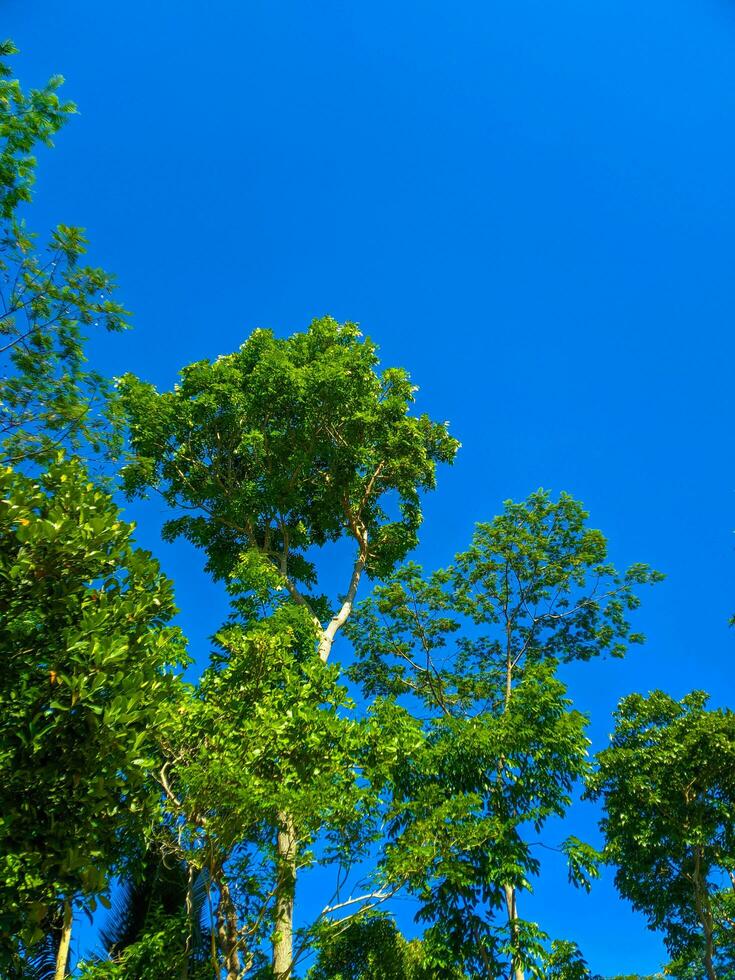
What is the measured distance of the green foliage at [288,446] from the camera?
14820mm

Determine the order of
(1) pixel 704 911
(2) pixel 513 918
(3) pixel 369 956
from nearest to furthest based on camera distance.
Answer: (2) pixel 513 918, (3) pixel 369 956, (1) pixel 704 911

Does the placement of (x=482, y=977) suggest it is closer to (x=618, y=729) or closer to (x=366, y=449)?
(x=618, y=729)

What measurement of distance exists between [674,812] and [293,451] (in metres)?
11.2

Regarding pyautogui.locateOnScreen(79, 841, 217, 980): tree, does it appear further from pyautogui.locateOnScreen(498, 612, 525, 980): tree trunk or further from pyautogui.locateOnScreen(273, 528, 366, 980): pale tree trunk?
pyautogui.locateOnScreen(498, 612, 525, 980): tree trunk

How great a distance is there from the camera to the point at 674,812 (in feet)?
44.6

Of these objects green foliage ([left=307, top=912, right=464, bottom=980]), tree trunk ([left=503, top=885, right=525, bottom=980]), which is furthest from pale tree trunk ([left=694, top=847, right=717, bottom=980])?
green foliage ([left=307, top=912, right=464, bottom=980])

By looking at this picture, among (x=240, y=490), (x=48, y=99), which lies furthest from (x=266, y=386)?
(x=48, y=99)

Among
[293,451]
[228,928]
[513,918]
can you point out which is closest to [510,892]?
[513,918]

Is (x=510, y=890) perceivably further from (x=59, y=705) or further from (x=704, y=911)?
(x=59, y=705)

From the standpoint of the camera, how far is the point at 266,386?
Answer: 14.8 m

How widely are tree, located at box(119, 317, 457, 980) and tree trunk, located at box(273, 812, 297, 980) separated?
5.00 metres

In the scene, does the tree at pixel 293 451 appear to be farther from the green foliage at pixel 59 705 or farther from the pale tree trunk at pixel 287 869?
the green foliage at pixel 59 705

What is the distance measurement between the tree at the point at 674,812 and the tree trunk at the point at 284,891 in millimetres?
7775

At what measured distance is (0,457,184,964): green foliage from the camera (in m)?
4.82
